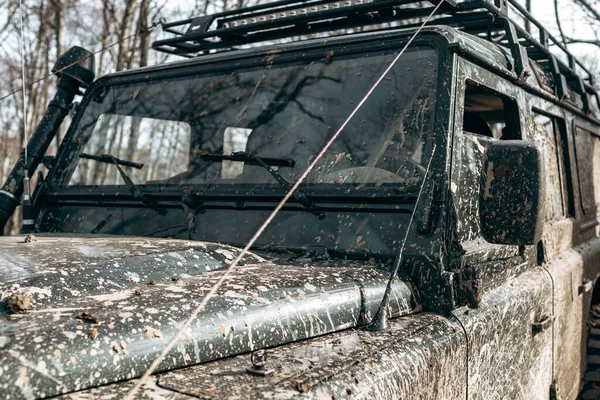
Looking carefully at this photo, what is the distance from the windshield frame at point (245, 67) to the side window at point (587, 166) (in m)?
1.95

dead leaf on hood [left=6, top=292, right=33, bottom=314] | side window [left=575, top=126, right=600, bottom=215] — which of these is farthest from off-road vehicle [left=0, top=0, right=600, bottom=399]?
side window [left=575, top=126, right=600, bottom=215]

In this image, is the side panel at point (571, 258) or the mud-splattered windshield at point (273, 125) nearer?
the mud-splattered windshield at point (273, 125)

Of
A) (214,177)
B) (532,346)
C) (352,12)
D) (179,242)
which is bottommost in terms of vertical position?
(532,346)

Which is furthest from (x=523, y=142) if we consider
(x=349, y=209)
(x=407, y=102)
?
(x=349, y=209)

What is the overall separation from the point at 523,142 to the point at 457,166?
0.25 meters

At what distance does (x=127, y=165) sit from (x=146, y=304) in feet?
5.36

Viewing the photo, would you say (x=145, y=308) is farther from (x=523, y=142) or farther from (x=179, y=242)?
(x=523, y=142)

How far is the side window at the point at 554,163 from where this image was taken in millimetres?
3416

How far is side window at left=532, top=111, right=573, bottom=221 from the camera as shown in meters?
3.42

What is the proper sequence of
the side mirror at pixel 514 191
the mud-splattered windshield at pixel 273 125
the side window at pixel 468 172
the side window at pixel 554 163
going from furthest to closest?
the side window at pixel 554 163 → the mud-splattered windshield at pixel 273 125 → the side window at pixel 468 172 → the side mirror at pixel 514 191

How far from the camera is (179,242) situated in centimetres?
249

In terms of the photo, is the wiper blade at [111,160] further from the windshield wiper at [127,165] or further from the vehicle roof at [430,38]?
the vehicle roof at [430,38]

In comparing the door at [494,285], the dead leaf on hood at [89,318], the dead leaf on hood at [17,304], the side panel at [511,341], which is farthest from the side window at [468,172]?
the dead leaf on hood at [17,304]

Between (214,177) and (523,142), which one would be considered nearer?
(523,142)
